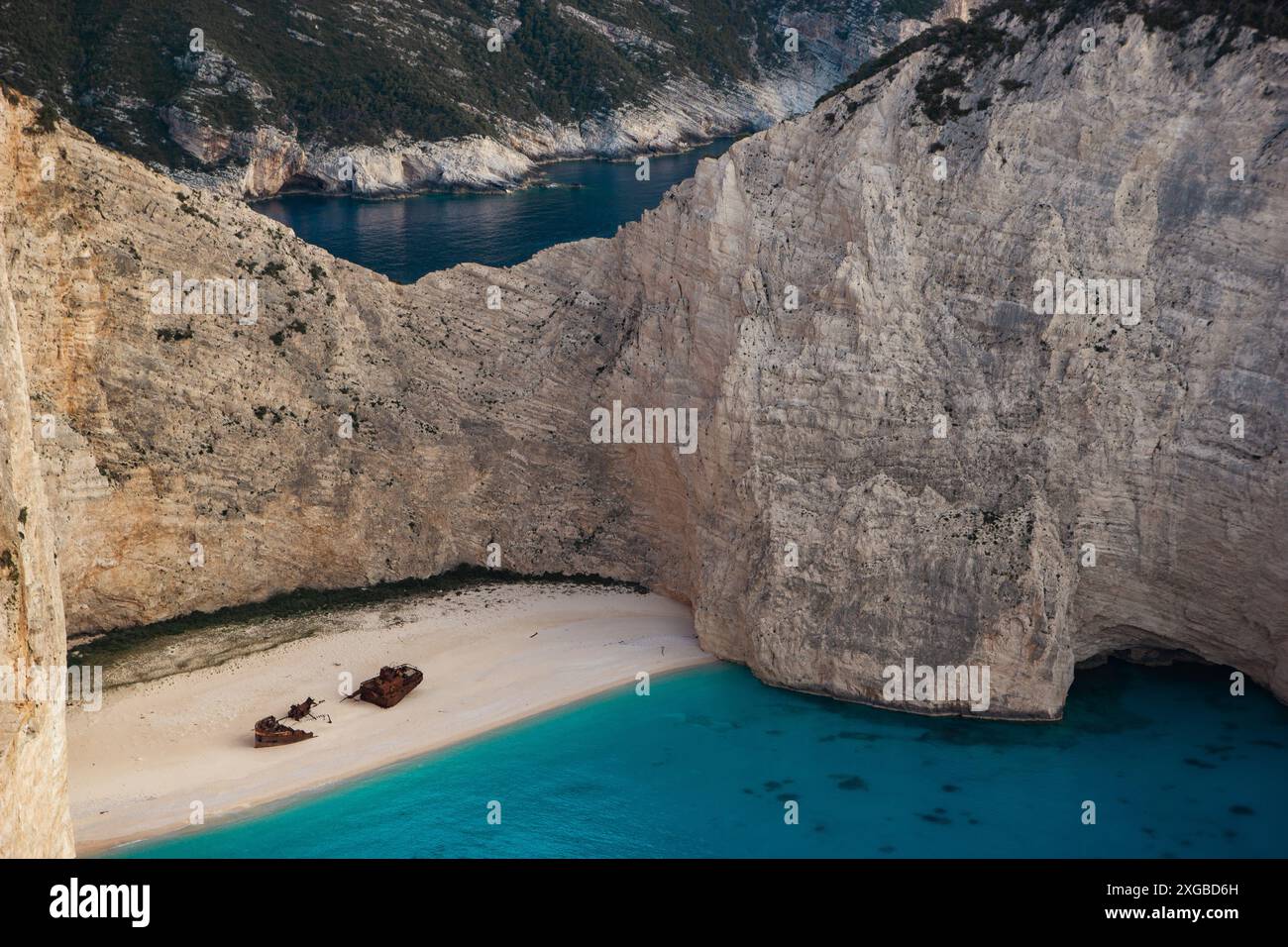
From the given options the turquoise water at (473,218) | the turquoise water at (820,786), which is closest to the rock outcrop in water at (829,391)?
the turquoise water at (820,786)

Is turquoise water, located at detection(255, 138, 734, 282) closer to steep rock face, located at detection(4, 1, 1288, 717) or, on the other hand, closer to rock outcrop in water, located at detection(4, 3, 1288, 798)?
steep rock face, located at detection(4, 1, 1288, 717)

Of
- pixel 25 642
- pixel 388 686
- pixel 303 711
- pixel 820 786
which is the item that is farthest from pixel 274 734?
pixel 820 786

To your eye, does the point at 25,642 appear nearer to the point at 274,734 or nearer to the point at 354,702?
the point at 274,734

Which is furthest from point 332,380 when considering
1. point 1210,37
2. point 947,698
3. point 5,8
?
point 5,8

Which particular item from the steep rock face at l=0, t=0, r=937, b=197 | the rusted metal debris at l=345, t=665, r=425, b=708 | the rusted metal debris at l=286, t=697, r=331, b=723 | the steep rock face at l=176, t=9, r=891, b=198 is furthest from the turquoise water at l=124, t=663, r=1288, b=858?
the steep rock face at l=176, t=9, r=891, b=198

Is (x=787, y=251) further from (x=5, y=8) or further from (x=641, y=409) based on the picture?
(x=5, y=8)

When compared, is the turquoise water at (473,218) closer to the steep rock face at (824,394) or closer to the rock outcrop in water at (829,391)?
the steep rock face at (824,394)
